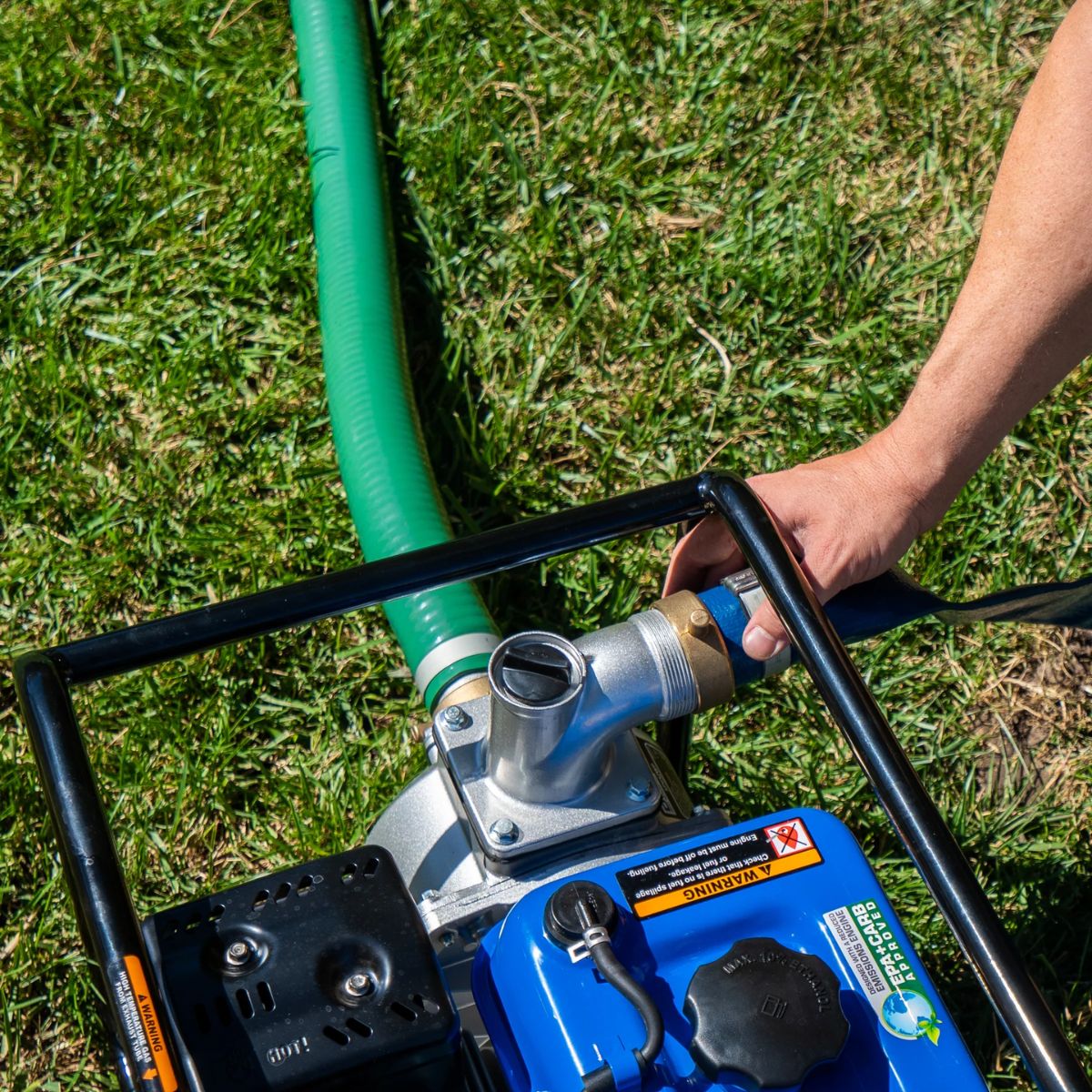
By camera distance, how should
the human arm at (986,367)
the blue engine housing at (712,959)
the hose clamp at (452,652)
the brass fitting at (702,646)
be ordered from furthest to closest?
the hose clamp at (452,652) < the human arm at (986,367) < the brass fitting at (702,646) < the blue engine housing at (712,959)

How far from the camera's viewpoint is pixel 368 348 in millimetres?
2154

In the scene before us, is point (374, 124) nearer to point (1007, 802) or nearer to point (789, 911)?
point (1007, 802)

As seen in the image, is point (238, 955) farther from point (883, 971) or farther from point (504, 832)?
point (883, 971)

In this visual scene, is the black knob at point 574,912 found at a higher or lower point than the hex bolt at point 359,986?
lower

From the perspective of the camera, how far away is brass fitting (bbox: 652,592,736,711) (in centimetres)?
129

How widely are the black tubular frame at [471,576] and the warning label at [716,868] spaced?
0.11 metres

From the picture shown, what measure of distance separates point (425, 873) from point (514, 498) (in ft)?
3.39

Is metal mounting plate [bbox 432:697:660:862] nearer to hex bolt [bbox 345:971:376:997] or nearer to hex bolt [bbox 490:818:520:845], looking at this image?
hex bolt [bbox 490:818:520:845]

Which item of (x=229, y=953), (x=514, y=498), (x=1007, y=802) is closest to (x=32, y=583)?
Answer: (x=514, y=498)

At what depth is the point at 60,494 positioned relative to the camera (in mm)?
2271

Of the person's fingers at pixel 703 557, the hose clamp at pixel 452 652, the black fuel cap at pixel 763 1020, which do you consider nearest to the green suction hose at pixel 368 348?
the hose clamp at pixel 452 652

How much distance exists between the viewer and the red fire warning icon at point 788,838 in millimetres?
1188

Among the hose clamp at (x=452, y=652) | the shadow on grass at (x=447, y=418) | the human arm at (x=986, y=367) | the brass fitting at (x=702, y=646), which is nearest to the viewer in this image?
the brass fitting at (x=702, y=646)

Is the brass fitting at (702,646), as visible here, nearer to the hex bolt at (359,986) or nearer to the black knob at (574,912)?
the black knob at (574,912)
